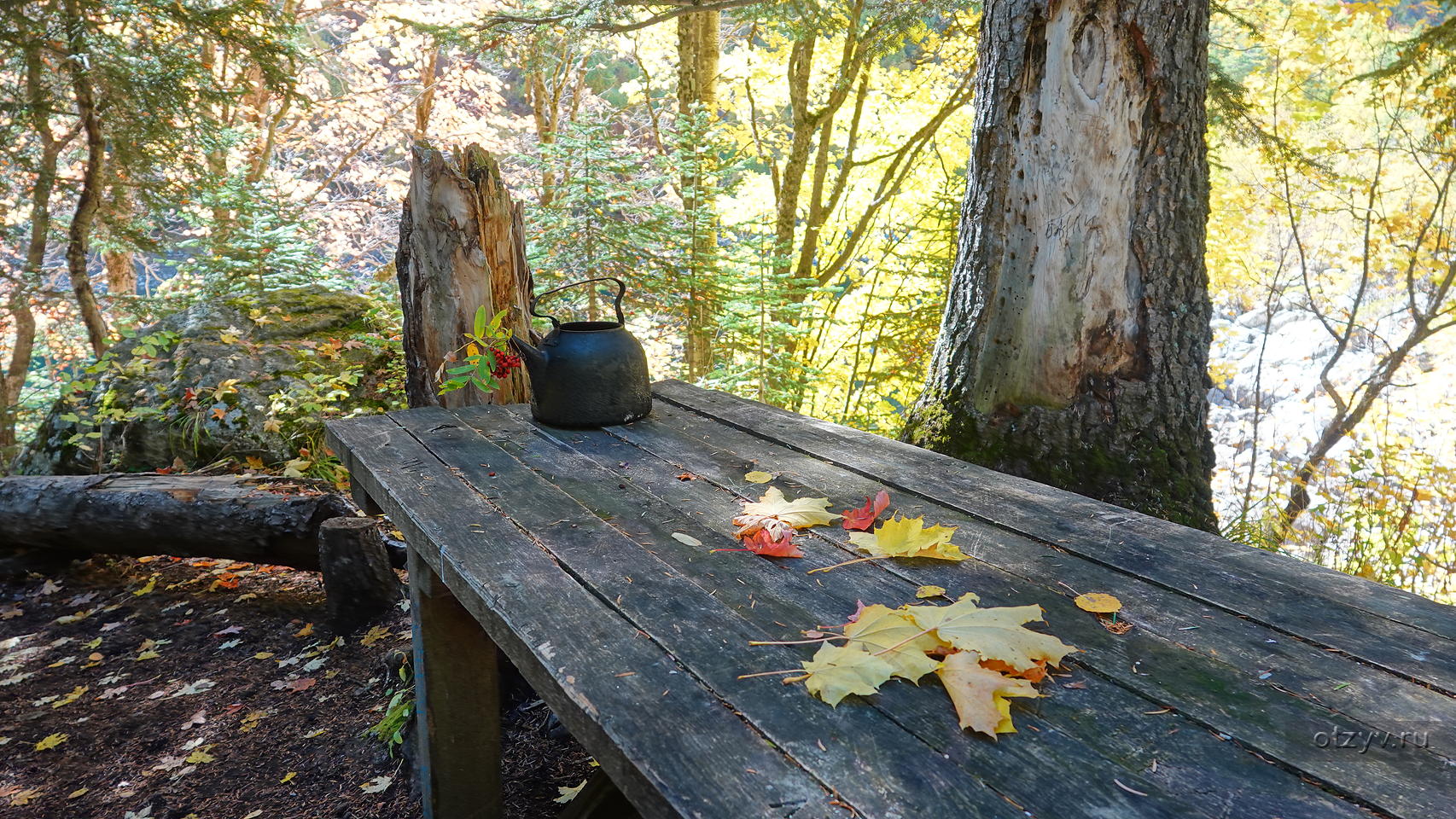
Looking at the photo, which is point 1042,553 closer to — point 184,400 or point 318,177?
point 184,400

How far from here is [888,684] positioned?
1030 millimetres

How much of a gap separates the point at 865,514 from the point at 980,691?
578mm

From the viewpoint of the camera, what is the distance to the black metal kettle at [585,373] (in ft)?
7.09

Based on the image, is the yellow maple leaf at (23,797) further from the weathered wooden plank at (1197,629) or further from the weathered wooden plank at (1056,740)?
the weathered wooden plank at (1056,740)

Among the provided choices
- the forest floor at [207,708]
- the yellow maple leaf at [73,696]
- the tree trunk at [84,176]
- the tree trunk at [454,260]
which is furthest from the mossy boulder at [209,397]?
the tree trunk at [454,260]

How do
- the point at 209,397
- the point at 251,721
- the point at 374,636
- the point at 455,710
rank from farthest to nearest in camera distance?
the point at 209,397 < the point at 374,636 < the point at 251,721 < the point at 455,710

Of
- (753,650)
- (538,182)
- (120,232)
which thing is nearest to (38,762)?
(753,650)

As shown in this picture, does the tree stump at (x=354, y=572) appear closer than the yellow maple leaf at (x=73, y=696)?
No

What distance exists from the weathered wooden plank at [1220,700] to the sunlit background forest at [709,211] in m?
2.84

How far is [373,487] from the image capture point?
6.19 ft

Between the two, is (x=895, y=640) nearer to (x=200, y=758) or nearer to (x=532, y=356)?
(x=532, y=356)

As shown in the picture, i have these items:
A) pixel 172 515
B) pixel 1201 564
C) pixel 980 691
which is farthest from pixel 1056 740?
pixel 172 515

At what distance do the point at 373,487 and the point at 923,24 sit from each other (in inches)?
205

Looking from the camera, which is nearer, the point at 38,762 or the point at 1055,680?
the point at 1055,680
